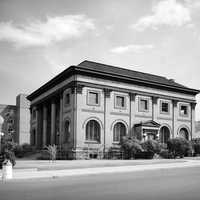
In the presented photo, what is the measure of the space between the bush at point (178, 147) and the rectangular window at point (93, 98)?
10.9 meters

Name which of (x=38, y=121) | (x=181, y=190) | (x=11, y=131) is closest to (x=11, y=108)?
(x=11, y=131)

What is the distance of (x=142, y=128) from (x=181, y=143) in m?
6.34

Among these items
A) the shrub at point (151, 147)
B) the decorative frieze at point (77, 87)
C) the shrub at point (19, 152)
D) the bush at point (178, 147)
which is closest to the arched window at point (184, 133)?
the bush at point (178, 147)

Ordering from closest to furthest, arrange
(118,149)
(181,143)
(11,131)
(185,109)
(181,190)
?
(181,190) < (181,143) < (118,149) < (185,109) < (11,131)

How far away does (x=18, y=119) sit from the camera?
3580 inches

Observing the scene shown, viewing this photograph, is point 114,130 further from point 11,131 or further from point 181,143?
point 11,131

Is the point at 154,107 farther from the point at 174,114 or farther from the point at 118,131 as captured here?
the point at 118,131

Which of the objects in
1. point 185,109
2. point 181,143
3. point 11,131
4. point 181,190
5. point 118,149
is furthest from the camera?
point 11,131

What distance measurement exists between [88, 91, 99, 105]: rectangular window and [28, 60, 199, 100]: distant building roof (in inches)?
91.7

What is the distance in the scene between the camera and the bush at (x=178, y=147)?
131 ft

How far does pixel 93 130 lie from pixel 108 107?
12.0ft

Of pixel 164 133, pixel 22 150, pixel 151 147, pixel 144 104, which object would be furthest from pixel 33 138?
pixel 151 147

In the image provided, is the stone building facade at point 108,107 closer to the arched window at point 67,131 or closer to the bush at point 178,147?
the arched window at point 67,131

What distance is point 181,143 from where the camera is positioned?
39781 mm
